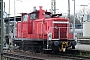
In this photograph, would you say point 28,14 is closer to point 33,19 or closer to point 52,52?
point 33,19

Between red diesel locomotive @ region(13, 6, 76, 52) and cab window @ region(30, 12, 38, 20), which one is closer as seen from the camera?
red diesel locomotive @ region(13, 6, 76, 52)

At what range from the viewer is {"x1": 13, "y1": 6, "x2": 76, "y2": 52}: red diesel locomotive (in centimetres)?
1753

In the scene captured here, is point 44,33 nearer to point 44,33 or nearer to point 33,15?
point 44,33

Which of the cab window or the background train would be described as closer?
the background train

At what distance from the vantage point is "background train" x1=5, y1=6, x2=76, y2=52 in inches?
690

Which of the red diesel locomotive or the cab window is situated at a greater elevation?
the cab window

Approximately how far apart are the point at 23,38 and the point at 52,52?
8.85ft

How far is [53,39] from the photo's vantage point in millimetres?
17297

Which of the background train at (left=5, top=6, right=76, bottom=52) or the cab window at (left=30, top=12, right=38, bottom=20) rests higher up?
the cab window at (left=30, top=12, right=38, bottom=20)

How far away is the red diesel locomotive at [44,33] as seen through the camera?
17.5 metres

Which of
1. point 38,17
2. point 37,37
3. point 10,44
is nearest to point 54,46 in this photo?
point 37,37

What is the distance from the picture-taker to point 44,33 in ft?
59.9

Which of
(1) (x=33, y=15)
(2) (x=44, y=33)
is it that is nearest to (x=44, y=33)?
(2) (x=44, y=33)

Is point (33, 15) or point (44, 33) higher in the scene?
point (33, 15)
